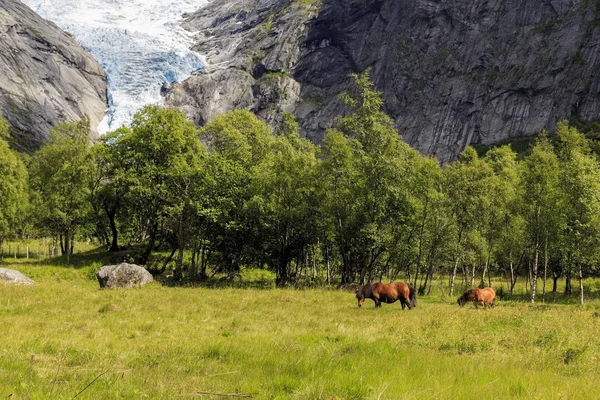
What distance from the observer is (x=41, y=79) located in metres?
170

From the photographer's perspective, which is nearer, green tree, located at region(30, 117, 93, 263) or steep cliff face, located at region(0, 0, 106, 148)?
green tree, located at region(30, 117, 93, 263)

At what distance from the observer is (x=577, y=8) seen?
127625 millimetres

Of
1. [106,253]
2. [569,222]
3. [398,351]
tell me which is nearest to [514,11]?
[569,222]

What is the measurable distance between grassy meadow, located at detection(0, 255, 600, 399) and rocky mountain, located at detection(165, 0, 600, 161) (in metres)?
86.1

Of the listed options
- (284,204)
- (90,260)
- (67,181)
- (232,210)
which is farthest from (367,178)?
(67,181)

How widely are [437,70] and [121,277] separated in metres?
157

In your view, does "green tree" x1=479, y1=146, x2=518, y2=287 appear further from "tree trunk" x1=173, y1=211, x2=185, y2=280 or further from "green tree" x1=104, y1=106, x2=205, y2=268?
"tree trunk" x1=173, y1=211, x2=185, y2=280

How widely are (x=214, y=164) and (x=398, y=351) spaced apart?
92.9 ft

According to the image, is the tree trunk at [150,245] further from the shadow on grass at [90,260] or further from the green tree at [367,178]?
the green tree at [367,178]

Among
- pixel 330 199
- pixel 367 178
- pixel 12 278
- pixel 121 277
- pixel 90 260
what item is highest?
pixel 367 178

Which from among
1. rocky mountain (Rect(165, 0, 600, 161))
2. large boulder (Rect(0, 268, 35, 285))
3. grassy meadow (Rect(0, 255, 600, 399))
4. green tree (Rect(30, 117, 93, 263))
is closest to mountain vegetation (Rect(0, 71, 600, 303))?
green tree (Rect(30, 117, 93, 263))

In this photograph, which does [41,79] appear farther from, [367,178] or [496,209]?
[496,209]

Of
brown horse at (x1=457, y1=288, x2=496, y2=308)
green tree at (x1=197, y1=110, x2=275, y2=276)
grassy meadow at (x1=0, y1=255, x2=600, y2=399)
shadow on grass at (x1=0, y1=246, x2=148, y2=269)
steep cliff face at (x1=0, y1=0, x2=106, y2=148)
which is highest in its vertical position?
steep cliff face at (x1=0, y1=0, x2=106, y2=148)

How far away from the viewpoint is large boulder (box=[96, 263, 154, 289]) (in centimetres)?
2812
